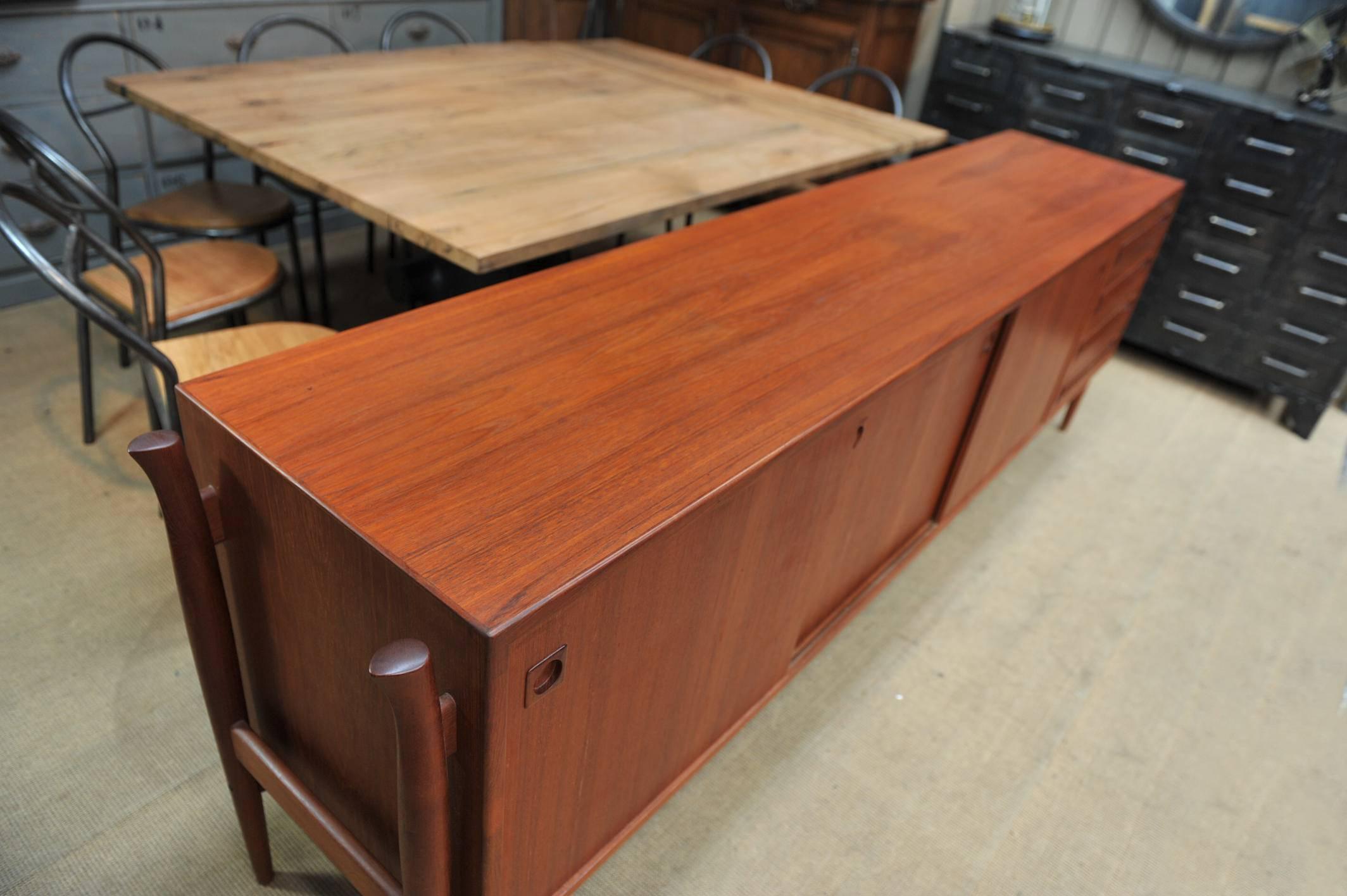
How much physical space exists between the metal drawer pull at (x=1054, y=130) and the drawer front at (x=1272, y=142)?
16.8 inches

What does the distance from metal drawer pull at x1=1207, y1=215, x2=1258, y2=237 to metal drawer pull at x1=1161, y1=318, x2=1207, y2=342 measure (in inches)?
12.7

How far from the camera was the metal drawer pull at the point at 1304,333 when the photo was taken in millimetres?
2670

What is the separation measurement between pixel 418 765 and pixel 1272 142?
2941 mm

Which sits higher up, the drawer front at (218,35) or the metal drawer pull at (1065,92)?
the metal drawer pull at (1065,92)

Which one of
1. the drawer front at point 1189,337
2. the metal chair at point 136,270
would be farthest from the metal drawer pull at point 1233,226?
the metal chair at point 136,270

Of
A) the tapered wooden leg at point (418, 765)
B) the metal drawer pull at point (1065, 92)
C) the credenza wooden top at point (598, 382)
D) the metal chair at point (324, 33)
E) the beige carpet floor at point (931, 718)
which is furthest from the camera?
the metal drawer pull at point (1065, 92)

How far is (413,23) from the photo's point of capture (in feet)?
10.6

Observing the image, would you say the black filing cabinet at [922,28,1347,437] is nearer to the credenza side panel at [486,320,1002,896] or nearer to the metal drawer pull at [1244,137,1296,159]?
the metal drawer pull at [1244,137,1296,159]

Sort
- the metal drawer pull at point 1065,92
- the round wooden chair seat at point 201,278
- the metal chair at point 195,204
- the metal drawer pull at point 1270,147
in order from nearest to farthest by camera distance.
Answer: the round wooden chair seat at point 201,278 → the metal chair at point 195,204 → the metal drawer pull at point 1270,147 → the metal drawer pull at point 1065,92

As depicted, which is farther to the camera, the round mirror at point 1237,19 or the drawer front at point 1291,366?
the round mirror at point 1237,19

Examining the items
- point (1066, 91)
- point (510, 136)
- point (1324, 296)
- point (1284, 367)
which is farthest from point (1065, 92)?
point (510, 136)

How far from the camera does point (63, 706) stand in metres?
1.46

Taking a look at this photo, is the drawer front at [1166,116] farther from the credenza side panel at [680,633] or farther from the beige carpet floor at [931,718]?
the credenza side panel at [680,633]

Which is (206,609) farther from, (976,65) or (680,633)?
(976,65)
